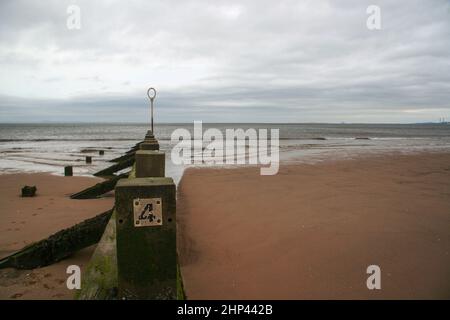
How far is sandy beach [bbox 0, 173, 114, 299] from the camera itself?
393 centimetres

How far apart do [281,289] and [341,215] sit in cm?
299

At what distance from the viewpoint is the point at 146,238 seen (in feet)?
8.38

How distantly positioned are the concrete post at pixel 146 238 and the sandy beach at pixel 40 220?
172 cm

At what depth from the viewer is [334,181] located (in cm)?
1028

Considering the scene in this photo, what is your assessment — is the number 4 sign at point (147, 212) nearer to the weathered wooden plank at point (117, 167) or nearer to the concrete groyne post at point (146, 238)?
the concrete groyne post at point (146, 238)

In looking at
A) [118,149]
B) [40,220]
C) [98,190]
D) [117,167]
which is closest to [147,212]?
[40,220]

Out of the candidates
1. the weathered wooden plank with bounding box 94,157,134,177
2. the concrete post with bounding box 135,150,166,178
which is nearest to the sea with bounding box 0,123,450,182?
the weathered wooden plank with bounding box 94,157,134,177

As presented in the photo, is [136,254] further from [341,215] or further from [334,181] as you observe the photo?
[334,181]

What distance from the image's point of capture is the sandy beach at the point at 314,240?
3941 millimetres

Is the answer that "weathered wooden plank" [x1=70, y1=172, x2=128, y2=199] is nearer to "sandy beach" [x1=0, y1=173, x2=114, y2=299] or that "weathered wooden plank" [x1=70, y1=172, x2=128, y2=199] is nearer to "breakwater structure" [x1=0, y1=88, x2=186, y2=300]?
"sandy beach" [x1=0, y1=173, x2=114, y2=299]

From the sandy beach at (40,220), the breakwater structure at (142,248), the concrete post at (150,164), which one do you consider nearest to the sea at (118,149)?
the sandy beach at (40,220)

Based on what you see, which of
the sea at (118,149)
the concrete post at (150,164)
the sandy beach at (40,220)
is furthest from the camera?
the sea at (118,149)

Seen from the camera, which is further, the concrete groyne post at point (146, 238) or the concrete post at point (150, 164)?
the concrete post at point (150, 164)
